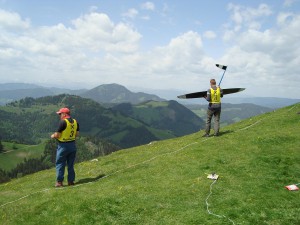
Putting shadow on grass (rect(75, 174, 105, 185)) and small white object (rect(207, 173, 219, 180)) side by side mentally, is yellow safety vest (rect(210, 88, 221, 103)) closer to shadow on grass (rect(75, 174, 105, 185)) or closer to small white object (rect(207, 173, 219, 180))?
small white object (rect(207, 173, 219, 180))

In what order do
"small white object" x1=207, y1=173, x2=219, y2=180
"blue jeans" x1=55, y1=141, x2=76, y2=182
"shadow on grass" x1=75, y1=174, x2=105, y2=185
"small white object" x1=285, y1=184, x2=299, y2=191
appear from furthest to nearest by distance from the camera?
"shadow on grass" x1=75, y1=174, x2=105, y2=185
"blue jeans" x1=55, y1=141, x2=76, y2=182
"small white object" x1=207, y1=173, x2=219, y2=180
"small white object" x1=285, y1=184, x2=299, y2=191

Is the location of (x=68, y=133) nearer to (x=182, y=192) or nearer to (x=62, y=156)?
(x=62, y=156)

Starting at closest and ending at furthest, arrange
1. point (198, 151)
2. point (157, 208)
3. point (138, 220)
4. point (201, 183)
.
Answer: point (138, 220) < point (157, 208) < point (201, 183) < point (198, 151)

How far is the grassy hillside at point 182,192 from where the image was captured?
50.8 feet

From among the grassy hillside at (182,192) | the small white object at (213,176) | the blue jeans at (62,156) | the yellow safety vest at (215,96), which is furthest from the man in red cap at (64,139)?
the yellow safety vest at (215,96)

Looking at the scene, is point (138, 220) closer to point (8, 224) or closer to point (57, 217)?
point (57, 217)

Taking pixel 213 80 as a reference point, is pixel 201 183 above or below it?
below

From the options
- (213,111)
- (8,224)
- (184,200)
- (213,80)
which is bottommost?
(8,224)

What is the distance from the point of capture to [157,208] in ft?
53.4

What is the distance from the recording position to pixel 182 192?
18.1 metres

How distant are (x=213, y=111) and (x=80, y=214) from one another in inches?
751

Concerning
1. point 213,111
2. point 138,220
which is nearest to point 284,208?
point 138,220

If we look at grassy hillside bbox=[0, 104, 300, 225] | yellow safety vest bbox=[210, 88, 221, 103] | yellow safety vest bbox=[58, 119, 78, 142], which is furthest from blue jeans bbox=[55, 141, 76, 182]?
yellow safety vest bbox=[210, 88, 221, 103]

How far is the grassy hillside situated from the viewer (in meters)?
15.5
